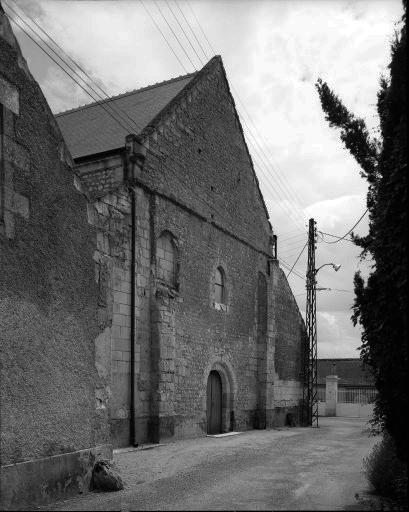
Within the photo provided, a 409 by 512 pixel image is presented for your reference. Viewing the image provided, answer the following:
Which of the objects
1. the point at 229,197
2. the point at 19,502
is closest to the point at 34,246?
the point at 19,502

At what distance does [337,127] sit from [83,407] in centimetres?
573

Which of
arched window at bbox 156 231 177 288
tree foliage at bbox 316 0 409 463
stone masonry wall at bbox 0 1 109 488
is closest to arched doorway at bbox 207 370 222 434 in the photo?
arched window at bbox 156 231 177 288

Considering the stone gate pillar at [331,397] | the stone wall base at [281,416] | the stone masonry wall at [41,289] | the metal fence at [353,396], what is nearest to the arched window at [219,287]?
the stone wall base at [281,416]

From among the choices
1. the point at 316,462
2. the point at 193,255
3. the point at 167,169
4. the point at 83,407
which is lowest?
the point at 316,462

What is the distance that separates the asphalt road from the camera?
22.5 feet

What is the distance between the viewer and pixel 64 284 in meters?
7.46

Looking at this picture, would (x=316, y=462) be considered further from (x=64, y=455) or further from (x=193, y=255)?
(x=193, y=255)

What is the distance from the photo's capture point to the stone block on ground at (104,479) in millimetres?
7660

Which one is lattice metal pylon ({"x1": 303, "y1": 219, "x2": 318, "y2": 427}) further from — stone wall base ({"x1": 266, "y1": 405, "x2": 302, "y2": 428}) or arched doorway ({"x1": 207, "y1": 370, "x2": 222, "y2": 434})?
arched doorway ({"x1": 207, "y1": 370, "x2": 222, "y2": 434})

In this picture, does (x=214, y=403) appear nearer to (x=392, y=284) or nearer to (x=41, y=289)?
(x=41, y=289)

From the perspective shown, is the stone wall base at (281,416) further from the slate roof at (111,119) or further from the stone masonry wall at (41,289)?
the stone masonry wall at (41,289)

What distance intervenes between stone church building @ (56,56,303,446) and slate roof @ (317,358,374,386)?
18.3 m

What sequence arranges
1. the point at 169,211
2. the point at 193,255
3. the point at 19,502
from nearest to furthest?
the point at 19,502, the point at 169,211, the point at 193,255

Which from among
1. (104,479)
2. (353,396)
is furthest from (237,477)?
(353,396)
